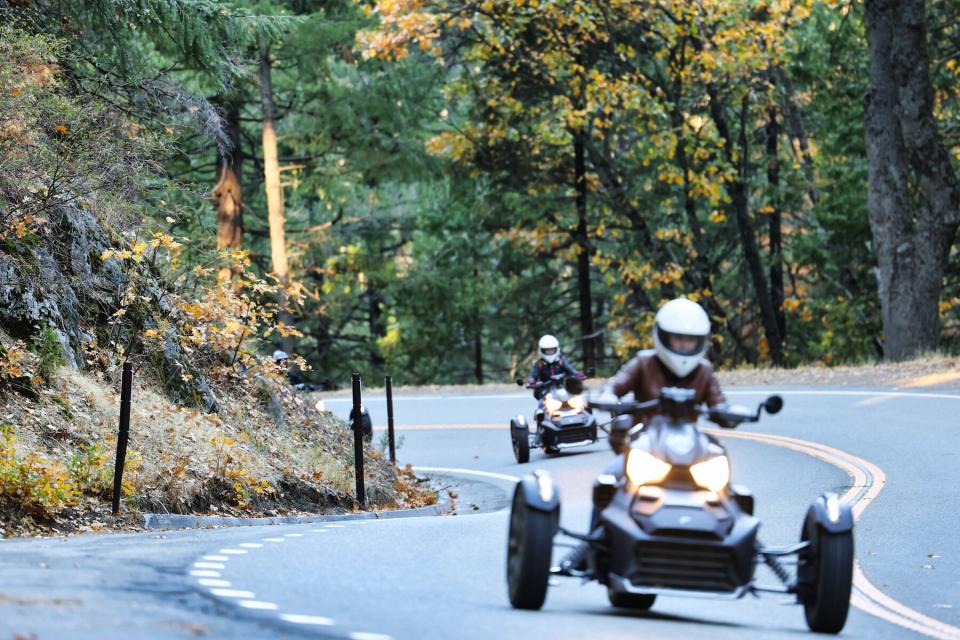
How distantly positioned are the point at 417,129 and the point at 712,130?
8.33 meters

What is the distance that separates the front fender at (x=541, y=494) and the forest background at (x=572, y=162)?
11895mm

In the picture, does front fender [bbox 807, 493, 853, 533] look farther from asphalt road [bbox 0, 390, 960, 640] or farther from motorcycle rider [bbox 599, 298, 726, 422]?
motorcycle rider [bbox 599, 298, 726, 422]

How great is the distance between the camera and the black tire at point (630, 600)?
8898 mm

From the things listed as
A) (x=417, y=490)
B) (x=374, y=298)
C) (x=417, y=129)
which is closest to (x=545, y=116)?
(x=417, y=129)

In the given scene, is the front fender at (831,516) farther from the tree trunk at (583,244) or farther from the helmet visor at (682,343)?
the tree trunk at (583,244)

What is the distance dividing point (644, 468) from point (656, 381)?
802 mm

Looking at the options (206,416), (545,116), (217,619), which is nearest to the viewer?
(217,619)

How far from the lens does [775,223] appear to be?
47219 mm

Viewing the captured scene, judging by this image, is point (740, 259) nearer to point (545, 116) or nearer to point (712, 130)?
point (712, 130)

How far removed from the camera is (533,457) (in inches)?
888

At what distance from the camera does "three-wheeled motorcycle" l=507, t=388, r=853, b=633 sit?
7.79m

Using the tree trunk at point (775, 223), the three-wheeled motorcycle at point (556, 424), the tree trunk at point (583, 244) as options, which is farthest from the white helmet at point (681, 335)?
the tree trunk at point (775, 223)

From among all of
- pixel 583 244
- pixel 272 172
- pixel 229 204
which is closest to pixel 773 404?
pixel 229 204

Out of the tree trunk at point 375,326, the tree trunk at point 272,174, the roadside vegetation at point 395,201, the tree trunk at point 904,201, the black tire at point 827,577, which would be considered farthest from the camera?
the tree trunk at point 375,326
